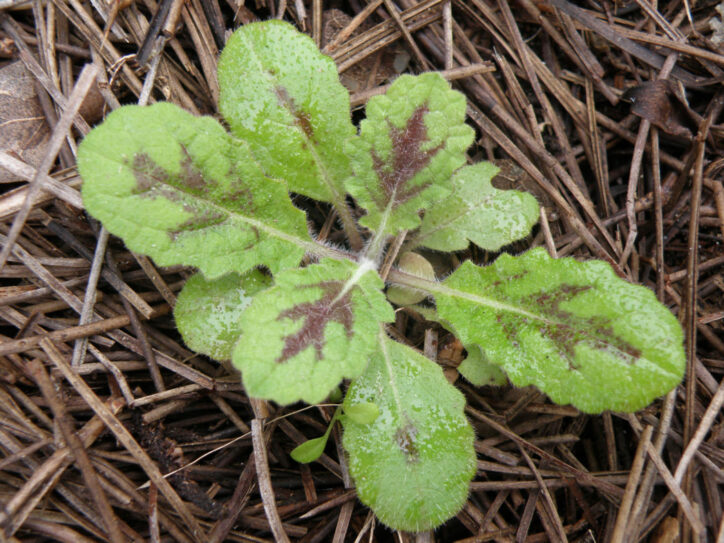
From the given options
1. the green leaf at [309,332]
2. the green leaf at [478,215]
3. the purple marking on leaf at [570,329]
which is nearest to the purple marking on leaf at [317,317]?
the green leaf at [309,332]

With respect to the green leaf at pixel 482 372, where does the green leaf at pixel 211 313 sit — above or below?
above

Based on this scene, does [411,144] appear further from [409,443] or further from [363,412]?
[409,443]

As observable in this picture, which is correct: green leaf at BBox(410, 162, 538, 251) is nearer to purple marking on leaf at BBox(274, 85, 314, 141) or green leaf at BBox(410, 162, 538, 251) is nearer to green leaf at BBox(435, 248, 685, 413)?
green leaf at BBox(435, 248, 685, 413)

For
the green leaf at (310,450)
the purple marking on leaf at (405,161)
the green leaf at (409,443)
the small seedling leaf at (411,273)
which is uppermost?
the purple marking on leaf at (405,161)

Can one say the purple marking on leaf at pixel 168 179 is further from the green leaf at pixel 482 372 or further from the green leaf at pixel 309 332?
the green leaf at pixel 482 372

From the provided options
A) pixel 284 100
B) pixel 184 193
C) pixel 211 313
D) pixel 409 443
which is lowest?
pixel 409 443

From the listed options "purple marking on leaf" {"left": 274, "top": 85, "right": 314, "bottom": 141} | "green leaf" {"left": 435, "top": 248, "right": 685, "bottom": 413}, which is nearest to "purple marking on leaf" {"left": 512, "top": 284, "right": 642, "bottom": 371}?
"green leaf" {"left": 435, "top": 248, "right": 685, "bottom": 413}

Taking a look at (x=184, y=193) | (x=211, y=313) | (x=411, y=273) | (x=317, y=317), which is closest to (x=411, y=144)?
(x=411, y=273)
